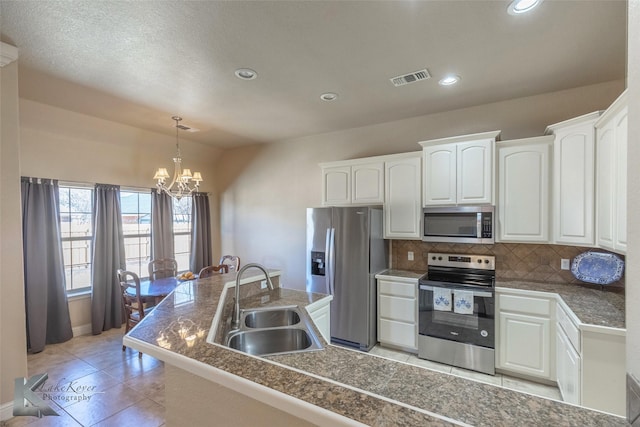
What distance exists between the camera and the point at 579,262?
2770 mm

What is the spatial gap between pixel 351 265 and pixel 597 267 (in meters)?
2.34

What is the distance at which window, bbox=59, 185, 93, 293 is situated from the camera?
3961 mm

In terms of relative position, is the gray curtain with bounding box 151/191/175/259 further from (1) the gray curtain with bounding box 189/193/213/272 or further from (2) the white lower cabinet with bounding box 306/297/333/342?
(2) the white lower cabinet with bounding box 306/297/333/342

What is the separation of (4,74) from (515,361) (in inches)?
197

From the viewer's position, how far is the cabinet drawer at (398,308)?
3293mm

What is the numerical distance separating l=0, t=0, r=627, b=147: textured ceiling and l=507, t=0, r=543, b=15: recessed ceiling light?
41 millimetres

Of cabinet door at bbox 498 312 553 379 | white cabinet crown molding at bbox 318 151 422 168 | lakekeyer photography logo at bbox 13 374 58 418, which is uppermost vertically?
white cabinet crown molding at bbox 318 151 422 168

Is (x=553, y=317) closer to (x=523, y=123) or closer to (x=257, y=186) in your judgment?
(x=523, y=123)

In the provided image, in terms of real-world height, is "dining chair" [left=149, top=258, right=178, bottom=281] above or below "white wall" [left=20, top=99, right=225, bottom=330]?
below

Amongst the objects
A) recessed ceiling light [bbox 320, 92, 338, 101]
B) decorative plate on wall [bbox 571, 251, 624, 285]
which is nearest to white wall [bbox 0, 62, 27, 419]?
recessed ceiling light [bbox 320, 92, 338, 101]

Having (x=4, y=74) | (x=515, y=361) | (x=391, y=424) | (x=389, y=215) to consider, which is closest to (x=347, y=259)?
(x=389, y=215)

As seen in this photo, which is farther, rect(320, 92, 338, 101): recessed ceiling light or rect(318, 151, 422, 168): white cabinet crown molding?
rect(318, 151, 422, 168): white cabinet crown molding

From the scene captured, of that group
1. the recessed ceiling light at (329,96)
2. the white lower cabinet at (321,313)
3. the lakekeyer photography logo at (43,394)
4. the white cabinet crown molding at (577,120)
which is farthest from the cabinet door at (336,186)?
the lakekeyer photography logo at (43,394)

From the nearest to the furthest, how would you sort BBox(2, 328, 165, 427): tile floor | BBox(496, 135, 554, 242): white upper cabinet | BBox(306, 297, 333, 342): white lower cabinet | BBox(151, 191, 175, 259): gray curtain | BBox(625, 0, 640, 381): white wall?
1. BBox(625, 0, 640, 381): white wall
2. BBox(306, 297, 333, 342): white lower cabinet
3. BBox(2, 328, 165, 427): tile floor
4. BBox(496, 135, 554, 242): white upper cabinet
5. BBox(151, 191, 175, 259): gray curtain
